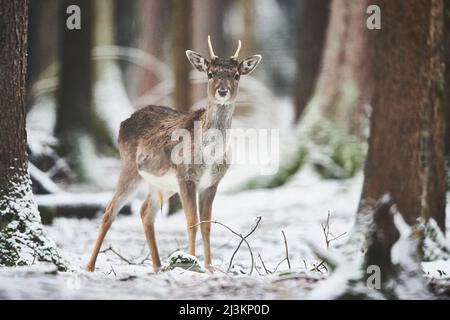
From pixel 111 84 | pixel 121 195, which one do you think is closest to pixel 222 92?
pixel 121 195

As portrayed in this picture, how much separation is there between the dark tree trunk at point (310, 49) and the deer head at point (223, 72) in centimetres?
635

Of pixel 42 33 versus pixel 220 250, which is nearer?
pixel 220 250

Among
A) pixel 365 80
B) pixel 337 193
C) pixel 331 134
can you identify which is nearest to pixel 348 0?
pixel 365 80

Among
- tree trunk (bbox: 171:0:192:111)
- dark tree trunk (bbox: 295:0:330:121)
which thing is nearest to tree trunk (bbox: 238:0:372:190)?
tree trunk (bbox: 171:0:192:111)

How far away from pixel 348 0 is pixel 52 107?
14.3ft

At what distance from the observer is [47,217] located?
9.30m

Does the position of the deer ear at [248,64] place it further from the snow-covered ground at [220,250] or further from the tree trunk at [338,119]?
the tree trunk at [338,119]

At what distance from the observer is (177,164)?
7.52 metres

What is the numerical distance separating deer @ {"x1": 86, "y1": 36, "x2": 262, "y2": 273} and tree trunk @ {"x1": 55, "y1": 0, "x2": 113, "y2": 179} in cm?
338

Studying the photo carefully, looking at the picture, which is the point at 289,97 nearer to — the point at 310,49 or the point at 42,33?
the point at 310,49

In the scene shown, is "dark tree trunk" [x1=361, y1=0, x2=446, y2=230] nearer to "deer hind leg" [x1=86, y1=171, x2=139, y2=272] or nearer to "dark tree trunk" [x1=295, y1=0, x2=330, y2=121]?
"deer hind leg" [x1=86, y1=171, x2=139, y2=272]

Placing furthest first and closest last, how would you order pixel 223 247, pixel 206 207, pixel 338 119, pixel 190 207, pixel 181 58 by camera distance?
pixel 338 119 → pixel 181 58 → pixel 223 247 → pixel 206 207 → pixel 190 207

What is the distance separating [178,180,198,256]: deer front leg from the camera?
7.27 m

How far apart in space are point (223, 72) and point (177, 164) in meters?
0.90
